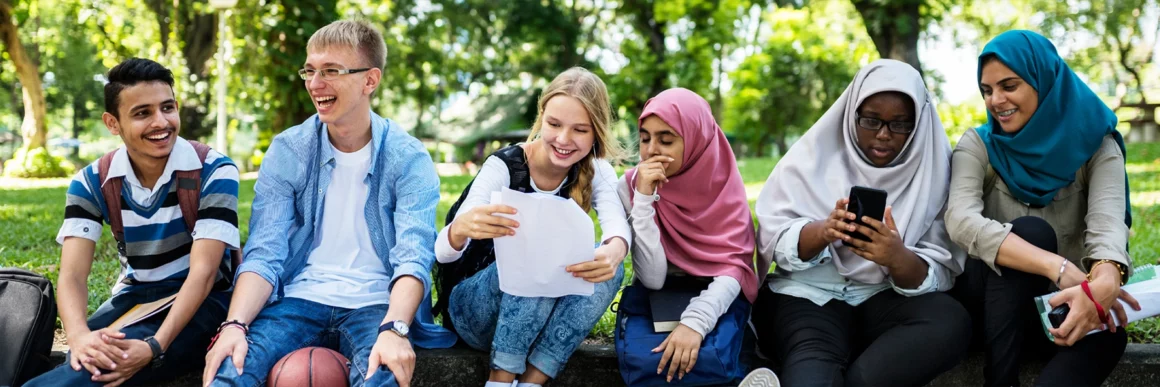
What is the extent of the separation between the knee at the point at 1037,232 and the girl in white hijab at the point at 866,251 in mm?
260

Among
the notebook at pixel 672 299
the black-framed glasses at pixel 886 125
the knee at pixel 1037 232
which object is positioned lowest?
the notebook at pixel 672 299

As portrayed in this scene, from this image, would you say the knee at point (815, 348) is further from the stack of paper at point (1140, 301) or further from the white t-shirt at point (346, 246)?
the white t-shirt at point (346, 246)

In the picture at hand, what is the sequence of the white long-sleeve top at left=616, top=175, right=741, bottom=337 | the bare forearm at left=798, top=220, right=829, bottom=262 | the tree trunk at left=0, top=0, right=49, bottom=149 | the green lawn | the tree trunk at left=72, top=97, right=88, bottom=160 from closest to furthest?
the white long-sleeve top at left=616, top=175, right=741, bottom=337 < the bare forearm at left=798, top=220, right=829, bottom=262 < the green lawn < the tree trunk at left=0, top=0, right=49, bottom=149 < the tree trunk at left=72, top=97, right=88, bottom=160

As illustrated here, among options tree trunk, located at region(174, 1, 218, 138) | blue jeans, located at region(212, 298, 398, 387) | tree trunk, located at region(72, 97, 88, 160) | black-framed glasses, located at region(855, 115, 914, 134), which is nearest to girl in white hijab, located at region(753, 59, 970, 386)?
black-framed glasses, located at region(855, 115, 914, 134)

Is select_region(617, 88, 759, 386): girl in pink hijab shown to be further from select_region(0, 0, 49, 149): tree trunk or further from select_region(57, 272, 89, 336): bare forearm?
select_region(0, 0, 49, 149): tree trunk

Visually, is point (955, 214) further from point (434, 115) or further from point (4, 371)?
point (434, 115)

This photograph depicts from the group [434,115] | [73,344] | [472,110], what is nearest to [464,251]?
[73,344]

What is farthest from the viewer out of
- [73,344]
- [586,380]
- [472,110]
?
[472,110]

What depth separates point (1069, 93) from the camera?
9.67 ft

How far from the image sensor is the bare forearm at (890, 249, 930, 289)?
2.82 m

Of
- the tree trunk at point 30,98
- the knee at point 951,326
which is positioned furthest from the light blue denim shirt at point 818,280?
the tree trunk at point 30,98

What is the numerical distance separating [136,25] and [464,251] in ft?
65.7

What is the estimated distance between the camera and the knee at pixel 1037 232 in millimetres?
2789

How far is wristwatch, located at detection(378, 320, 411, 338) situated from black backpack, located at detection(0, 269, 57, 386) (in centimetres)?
122
